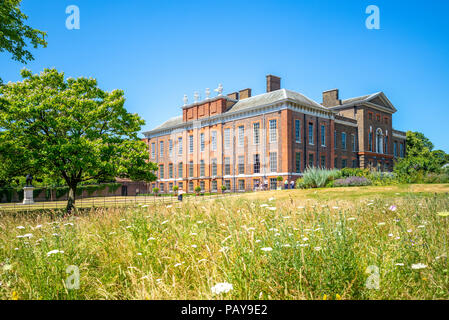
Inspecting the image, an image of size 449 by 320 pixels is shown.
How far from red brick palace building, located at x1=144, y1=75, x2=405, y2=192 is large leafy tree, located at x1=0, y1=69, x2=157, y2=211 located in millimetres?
20434

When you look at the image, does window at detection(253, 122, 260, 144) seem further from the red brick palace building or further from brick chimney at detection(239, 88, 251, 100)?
brick chimney at detection(239, 88, 251, 100)

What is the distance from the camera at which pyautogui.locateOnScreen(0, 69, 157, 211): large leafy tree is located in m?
16.1

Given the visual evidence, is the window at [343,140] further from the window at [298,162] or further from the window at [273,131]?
the window at [273,131]

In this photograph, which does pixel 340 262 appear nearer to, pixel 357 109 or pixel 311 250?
pixel 311 250

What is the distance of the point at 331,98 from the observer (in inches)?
1997

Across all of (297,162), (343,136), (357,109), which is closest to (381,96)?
(357,109)

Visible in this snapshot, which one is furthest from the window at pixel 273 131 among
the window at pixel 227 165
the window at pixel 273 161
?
the window at pixel 227 165

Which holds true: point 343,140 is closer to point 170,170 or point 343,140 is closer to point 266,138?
point 266,138

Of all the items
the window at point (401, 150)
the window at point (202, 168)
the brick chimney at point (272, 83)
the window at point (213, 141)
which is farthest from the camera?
the window at point (401, 150)

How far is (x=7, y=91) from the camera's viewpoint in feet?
57.1

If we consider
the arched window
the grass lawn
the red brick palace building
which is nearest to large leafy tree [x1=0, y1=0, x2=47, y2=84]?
the grass lawn

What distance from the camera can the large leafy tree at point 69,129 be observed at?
1609 centimetres

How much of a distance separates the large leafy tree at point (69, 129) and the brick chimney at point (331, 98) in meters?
38.5

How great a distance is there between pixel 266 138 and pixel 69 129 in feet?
80.0
